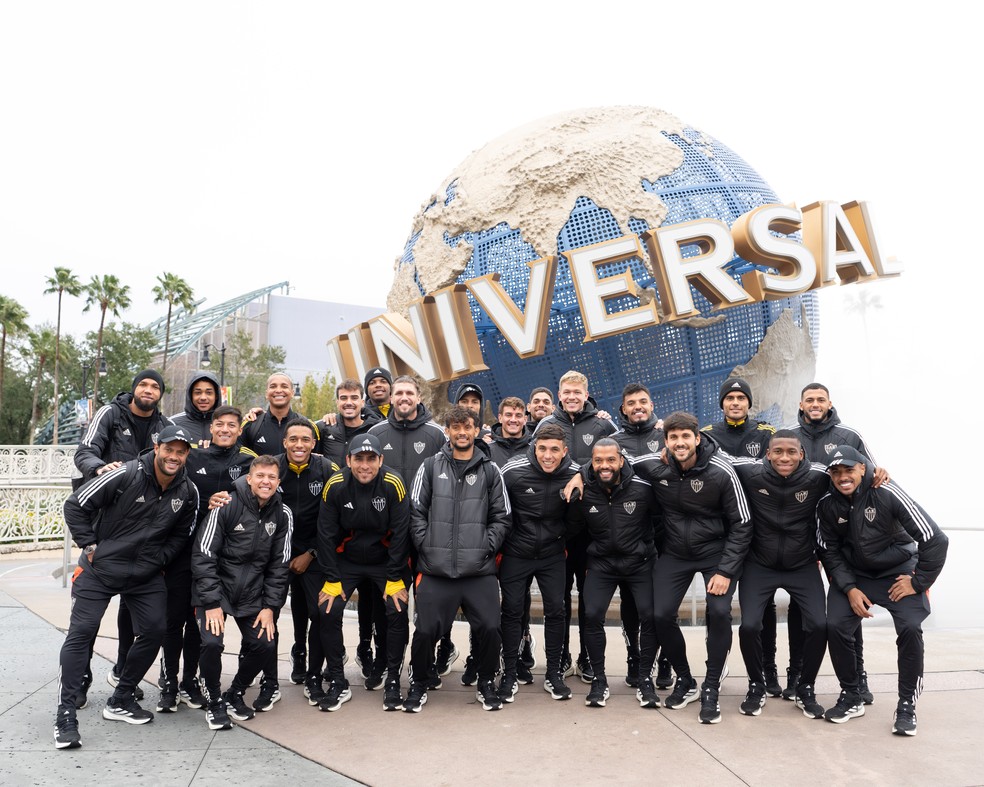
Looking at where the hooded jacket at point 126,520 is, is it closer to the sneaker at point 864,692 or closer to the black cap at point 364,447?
the black cap at point 364,447

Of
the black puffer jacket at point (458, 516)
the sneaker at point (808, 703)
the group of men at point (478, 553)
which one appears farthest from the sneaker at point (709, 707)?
the black puffer jacket at point (458, 516)

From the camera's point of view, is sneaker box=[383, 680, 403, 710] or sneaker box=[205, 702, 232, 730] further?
sneaker box=[383, 680, 403, 710]

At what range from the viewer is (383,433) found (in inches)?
215

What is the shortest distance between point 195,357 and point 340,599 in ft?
195

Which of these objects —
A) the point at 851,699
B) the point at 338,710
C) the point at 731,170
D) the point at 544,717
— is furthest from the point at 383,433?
the point at 731,170

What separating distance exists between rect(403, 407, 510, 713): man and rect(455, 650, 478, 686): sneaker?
43 cm

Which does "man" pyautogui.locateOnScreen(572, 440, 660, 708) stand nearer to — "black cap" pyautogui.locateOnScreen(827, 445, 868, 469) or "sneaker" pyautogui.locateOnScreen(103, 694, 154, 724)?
"black cap" pyautogui.locateOnScreen(827, 445, 868, 469)

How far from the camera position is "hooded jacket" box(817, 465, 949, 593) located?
4.28m

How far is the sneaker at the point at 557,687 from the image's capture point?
4754 millimetres

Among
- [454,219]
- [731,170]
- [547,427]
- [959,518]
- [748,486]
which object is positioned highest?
[731,170]

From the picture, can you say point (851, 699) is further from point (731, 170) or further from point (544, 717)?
point (731, 170)

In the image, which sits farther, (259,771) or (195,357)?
(195,357)

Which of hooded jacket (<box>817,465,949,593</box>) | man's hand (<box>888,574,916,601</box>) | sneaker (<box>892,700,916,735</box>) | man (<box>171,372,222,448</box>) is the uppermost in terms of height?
man (<box>171,372,222,448</box>)

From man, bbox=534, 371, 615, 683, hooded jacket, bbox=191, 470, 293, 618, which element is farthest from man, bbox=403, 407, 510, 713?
hooded jacket, bbox=191, 470, 293, 618
